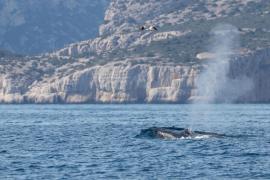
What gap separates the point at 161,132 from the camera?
362 ft

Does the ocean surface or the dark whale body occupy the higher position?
the dark whale body

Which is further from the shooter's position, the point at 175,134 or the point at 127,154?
the point at 175,134

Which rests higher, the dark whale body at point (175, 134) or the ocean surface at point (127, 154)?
the dark whale body at point (175, 134)

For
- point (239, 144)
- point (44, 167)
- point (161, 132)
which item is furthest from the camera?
point (161, 132)

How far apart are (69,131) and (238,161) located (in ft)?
146

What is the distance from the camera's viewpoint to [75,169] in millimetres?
80875

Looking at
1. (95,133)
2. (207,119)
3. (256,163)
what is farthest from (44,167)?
(207,119)

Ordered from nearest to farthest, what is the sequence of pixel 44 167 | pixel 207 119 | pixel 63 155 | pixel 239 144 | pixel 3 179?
pixel 3 179, pixel 44 167, pixel 63 155, pixel 239 144, pixel 207 119

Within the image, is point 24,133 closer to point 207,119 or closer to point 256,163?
point 207,119

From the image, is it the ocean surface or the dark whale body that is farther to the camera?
the dark whale body

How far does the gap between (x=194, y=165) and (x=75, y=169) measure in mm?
8392

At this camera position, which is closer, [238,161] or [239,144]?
[238,161]

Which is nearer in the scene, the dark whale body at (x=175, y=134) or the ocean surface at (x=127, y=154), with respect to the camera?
the ocean surface at (x=127, y=154)

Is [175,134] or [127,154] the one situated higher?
[175,134]
